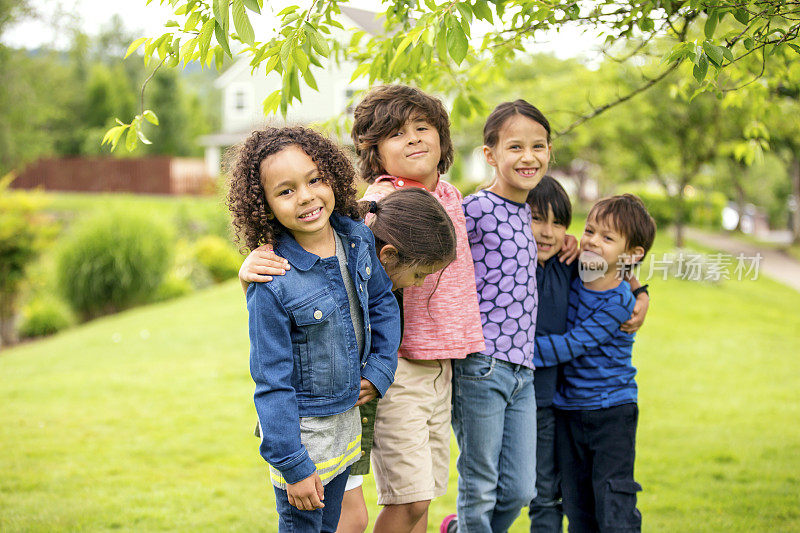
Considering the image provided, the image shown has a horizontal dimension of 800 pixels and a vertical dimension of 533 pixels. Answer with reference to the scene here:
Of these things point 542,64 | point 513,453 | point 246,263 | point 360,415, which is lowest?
point 513,453

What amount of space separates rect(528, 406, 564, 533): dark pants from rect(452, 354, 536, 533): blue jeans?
0.79 feet

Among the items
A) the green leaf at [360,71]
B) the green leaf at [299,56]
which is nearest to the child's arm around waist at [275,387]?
the green leaf at [299,56]

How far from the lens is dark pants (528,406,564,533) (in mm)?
3109

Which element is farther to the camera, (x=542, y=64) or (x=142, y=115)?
(x=542, y=64)

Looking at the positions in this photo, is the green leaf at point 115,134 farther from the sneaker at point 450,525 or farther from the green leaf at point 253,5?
the sneaker at point 450,525

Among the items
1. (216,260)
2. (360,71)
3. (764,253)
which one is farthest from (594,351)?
(764,253)

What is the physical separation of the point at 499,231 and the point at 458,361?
0.52 m

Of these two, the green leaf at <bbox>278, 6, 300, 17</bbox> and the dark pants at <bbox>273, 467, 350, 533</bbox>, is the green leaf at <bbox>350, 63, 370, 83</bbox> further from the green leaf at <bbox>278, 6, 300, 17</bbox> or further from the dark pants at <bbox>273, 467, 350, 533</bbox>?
the dark pants at <bbox>273, 467, 350, 533</bbox>

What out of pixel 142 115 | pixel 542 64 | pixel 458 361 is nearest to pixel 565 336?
pixel 458 361

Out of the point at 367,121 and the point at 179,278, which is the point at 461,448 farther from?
the point at 179,278

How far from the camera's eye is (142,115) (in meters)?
2.70

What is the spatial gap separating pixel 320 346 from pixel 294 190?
1.59 feet

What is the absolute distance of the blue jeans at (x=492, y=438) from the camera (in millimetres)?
2725

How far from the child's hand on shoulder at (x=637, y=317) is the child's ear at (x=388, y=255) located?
106 centimetres
